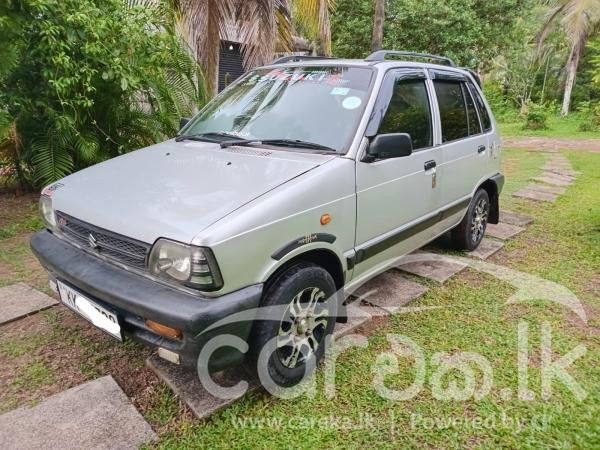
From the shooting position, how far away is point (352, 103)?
9.11 ft

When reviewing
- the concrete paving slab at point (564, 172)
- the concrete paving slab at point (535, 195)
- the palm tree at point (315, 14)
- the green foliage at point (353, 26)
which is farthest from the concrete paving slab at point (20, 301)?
the green foliage at point (353, 26)

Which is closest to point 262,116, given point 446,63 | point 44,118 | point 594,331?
point 446,63

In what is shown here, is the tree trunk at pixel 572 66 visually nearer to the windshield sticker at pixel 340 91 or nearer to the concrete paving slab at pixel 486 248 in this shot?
the concrete paving slab at pixel 486 248

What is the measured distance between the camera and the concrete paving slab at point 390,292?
336cm

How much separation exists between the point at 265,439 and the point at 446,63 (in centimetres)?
370

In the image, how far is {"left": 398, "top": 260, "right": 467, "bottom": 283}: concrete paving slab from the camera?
3862mm

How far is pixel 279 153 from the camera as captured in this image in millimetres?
2604

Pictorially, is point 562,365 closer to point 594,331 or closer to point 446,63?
point 594,331

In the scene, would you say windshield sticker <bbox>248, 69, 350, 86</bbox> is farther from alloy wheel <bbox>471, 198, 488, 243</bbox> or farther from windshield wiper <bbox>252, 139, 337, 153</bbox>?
alloy wheel <bbox>471, 198, 488, 243</bbox>

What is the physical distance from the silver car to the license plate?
0.04ft

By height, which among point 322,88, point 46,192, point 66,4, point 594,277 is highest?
point 66,4

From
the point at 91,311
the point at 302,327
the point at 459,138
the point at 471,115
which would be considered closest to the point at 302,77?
the point at 459,138

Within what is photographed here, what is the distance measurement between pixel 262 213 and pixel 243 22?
5615 mm

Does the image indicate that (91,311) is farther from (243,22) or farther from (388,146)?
(243,22)
